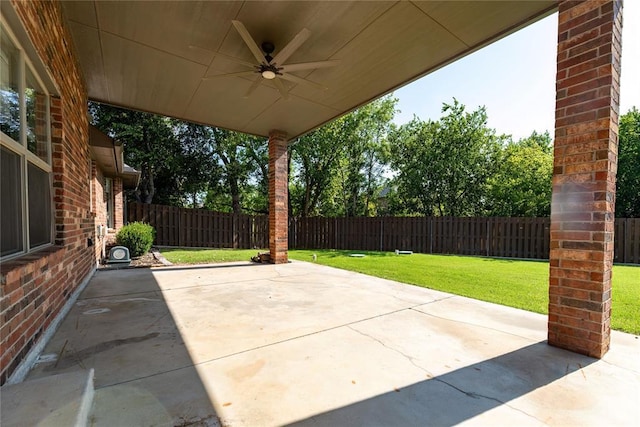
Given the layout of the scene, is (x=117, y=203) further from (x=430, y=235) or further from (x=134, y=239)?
(x=430, y=235)

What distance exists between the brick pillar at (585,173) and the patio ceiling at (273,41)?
960mm

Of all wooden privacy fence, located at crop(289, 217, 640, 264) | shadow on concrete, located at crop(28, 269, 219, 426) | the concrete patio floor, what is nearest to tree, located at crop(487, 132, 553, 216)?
wooden privacy fence, located at crop(289, 217, 640, 264)

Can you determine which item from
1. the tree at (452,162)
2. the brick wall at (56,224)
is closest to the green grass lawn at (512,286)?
the brick wall at (56,224)

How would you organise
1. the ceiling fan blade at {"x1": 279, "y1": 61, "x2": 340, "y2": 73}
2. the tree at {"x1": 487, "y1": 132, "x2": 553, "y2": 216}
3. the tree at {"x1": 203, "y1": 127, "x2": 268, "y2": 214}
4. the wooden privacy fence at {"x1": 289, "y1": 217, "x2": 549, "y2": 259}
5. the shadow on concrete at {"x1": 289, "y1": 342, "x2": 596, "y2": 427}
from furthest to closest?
1. the tree at {"x1": 203, "y1": 127, "x2": 268, "y2": 214}
2. the tree at {"x1": 487, "y1": 132, "x2": 553, "y2": 216}
3. the wooden privacy fence at {"x1": 289, "y1": 217, "x2": 549, "y2": 259}
4. the ceiling fan blade at {"x1": 279, "y1": 61, "x2": 340, "y2": 73}
5. the shadow on concrete at {"x1": 289, "y1": 342, "x2": 596, "y2": 427}

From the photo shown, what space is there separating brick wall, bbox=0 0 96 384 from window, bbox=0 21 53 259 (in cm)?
14

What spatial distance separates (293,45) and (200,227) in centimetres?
1009

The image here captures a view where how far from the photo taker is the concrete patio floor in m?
1.57

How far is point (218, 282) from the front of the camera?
4.88 m

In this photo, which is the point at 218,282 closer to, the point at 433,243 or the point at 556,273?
the point at 556,273

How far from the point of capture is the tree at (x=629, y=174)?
14.1 m

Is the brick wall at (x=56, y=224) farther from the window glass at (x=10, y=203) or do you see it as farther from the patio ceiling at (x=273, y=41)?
the patio ceiling at (x=273, y=41)

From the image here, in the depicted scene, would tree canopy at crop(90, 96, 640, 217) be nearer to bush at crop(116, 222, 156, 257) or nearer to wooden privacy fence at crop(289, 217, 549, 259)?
wooden privacy fence at crop(289, 217, 549, 259)

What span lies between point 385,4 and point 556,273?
9.92 feet

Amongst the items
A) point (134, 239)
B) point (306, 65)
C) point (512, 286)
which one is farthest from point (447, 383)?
point (134, 239)
